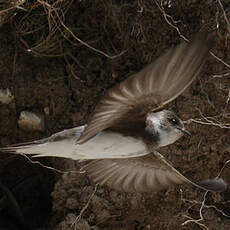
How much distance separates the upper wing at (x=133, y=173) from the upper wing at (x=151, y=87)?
1.29ft

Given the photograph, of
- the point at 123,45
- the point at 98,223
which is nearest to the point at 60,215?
the point at 98,223

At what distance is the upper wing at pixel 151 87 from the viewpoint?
968 millimetres

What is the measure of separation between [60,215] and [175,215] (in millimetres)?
540

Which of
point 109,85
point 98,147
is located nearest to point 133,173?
point 98,147

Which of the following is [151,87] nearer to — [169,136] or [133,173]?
[169,136]

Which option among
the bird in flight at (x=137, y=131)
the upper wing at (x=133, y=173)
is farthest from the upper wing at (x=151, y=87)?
the upper wing at (x=133, y=173)

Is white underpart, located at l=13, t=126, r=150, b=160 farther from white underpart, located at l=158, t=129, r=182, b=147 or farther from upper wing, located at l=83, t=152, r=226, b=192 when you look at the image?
upper wing, located at l=83, t=152, r=226, b=192

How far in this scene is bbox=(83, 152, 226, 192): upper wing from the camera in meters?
1.64

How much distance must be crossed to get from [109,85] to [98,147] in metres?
0.81

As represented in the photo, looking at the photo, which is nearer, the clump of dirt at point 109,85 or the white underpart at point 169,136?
the white underpart at point 169,136

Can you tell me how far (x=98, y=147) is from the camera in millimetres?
1337

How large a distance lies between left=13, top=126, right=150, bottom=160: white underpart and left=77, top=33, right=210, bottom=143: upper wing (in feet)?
0.16

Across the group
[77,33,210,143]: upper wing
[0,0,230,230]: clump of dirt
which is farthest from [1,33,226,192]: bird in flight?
[0,0,230,230]: clump of dirt

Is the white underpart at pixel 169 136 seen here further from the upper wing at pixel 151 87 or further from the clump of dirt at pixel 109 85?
the clump of dirt at pixel 109 85
